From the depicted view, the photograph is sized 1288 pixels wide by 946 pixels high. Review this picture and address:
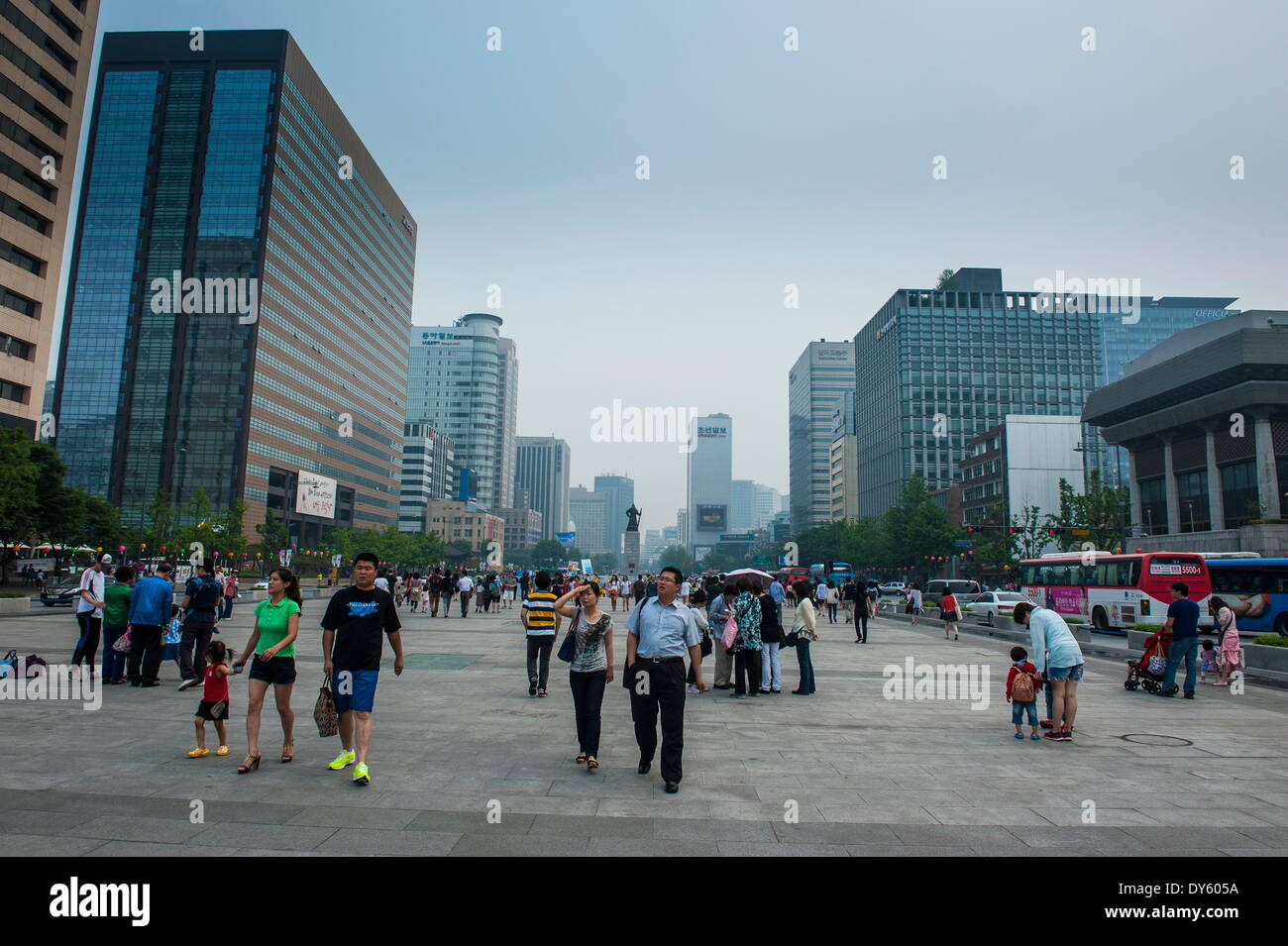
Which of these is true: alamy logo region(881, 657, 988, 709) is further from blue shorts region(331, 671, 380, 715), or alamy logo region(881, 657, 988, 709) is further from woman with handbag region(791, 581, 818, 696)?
blue shorts region(331, 671, 380, 715)

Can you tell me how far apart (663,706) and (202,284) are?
9847 cm

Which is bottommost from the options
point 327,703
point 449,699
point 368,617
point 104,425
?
point 449,699

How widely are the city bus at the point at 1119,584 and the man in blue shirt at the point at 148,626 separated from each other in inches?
1045

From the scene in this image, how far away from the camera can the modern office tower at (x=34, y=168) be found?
166 feet

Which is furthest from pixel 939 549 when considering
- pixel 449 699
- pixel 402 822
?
pixel 402 822

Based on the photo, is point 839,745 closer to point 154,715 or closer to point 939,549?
point 154,715

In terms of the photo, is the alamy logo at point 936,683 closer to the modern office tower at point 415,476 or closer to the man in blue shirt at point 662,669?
the man in blue shirt at point 662,669

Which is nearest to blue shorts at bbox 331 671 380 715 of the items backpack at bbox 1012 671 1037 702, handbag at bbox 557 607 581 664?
handbag at bbox 557 607 581 664

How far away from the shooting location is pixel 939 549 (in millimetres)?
74750

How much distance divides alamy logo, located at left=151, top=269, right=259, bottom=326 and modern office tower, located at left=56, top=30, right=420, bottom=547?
167mm

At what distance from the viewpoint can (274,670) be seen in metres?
7.20

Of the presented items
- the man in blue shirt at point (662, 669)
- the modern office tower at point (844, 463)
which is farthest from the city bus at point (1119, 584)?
the modern office tower at point (844, 463)

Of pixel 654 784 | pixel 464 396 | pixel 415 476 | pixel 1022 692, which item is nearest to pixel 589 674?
pixel 654 784
